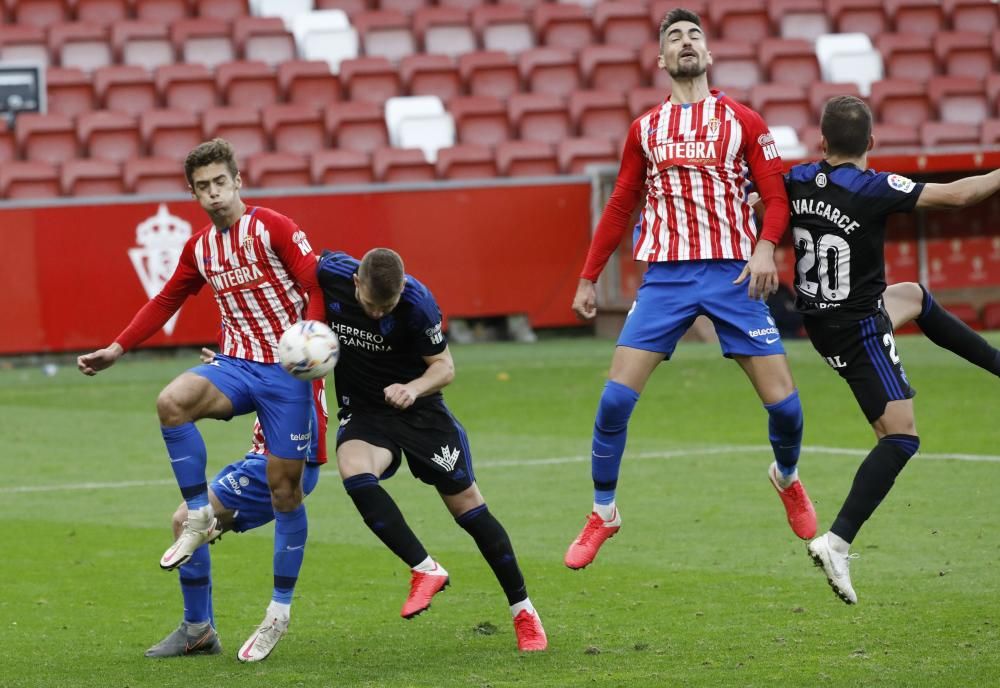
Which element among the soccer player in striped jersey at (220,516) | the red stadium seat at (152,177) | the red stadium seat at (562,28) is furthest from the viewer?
the red stadium seat at (562,28)

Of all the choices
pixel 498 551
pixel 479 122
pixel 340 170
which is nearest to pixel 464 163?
pixel 479 122

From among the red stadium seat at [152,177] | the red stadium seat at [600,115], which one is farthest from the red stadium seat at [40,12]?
the red stadium seat at [600,115]

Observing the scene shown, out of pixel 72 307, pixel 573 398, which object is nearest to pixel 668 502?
pixel 573 398

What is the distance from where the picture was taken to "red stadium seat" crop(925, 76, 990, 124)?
21750 mm

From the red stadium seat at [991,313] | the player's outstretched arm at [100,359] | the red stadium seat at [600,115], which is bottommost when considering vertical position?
the red stadium seat at [991,313]

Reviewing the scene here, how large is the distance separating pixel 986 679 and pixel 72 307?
13762mm

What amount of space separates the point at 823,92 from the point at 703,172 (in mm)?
14723

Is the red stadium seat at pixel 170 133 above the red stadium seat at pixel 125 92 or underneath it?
underneath

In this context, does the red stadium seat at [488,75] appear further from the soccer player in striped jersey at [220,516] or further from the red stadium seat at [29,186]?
the soccer player in striped jersey at [220,516]

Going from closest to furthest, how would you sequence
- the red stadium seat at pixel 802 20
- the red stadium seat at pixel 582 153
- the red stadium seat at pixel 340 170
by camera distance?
the red stadium seat at pixel 340 170 → the red stadium seat at pixel 582 153 → the red stadium seat at pixel 802 20

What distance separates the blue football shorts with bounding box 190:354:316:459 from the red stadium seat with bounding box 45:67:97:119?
14.1m

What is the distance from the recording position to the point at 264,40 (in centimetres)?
2161

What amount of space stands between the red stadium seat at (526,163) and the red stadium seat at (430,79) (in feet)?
5.62

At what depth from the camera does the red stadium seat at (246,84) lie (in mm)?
20719
